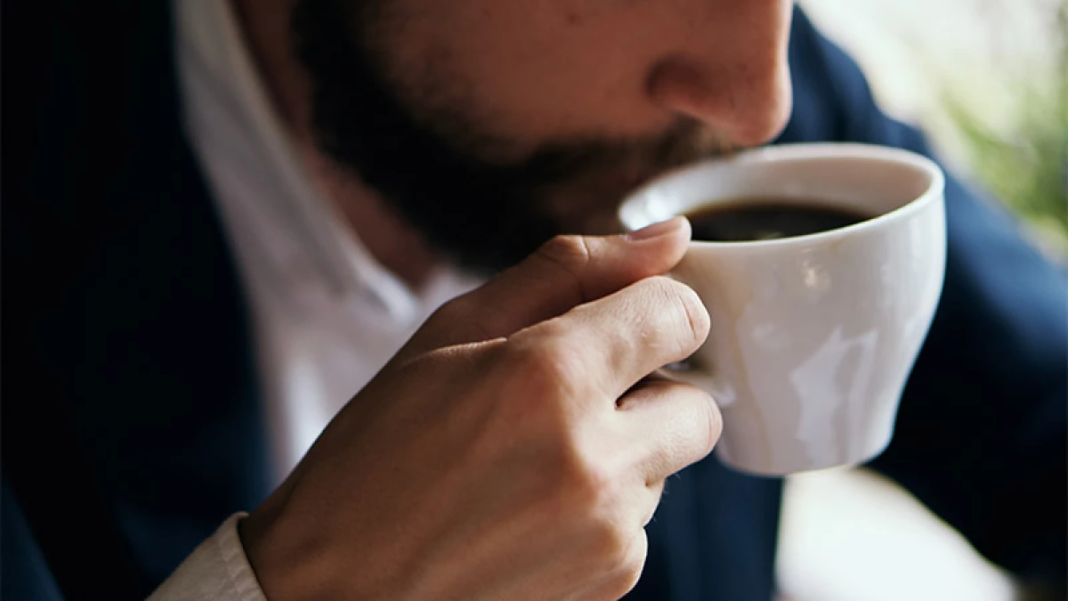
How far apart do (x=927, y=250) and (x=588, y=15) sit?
0.87ft

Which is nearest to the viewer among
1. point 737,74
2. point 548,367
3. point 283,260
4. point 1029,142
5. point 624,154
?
point 548,367

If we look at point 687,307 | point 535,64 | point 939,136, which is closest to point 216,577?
point 687,307

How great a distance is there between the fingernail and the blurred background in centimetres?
77

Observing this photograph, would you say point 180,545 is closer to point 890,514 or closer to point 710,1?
point 710,1

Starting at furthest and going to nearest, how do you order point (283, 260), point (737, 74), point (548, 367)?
point (283, 260) < point (737, 74) < point (548, 367)

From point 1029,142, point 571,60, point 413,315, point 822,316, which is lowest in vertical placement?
point 1029,142

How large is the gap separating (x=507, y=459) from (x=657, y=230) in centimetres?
15

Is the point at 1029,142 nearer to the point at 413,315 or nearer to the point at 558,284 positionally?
the point at 413,315

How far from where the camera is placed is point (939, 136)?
1.56 m

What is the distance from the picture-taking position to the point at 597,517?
15.9 inches

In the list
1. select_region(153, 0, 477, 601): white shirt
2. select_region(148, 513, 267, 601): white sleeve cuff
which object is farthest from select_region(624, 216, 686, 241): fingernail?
select_region(153, 0, 477, 601): white shirt

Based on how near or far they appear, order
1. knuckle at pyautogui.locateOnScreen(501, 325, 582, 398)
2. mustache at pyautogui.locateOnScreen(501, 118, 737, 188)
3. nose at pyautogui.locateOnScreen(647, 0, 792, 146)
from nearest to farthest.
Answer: knuckle at pyautogui.locateOnScreen(501, 325, 582, 398)
nose at pyautogui.locateOnScreen(647, 0, 792, 146)
mustache at pyautogui.locateOnScreen(501, 118, 737, 188)

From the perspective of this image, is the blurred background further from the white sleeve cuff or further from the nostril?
the white sleeve cuff

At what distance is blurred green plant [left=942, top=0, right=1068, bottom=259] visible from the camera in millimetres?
1450
